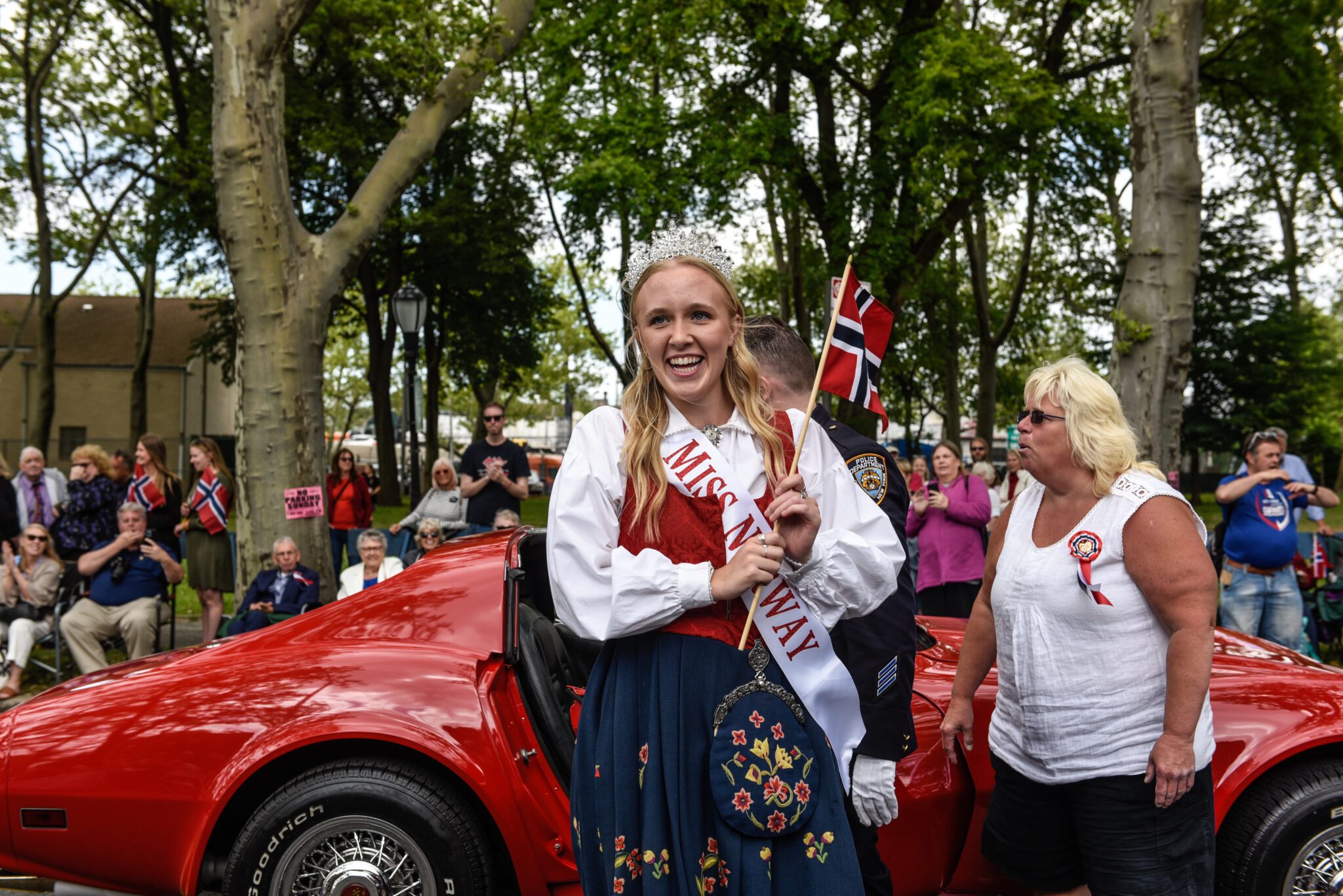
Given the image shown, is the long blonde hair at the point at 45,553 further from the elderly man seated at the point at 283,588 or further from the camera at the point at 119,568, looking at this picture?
the elderly man seated at the point at 283,588

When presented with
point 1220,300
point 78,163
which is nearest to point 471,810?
point 78,163

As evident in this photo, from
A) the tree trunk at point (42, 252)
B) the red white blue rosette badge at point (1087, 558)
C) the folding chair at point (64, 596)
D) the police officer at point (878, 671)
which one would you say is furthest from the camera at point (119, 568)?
the tree trunk at point (42, 252)

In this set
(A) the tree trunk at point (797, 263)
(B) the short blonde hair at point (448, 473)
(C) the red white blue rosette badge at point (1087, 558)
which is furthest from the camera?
(A) the tree trunk at point (797, 263)

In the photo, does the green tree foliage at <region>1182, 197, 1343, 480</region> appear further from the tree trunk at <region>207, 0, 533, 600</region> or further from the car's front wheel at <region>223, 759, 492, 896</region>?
the car's front wheel at <region>223, 759, 492, 896</region>


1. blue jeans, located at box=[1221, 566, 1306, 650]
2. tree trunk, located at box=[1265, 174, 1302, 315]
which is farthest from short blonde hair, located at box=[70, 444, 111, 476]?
tree trunk, located at box=[1265, 174, 1302, 315]

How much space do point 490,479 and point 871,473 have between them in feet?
22.7

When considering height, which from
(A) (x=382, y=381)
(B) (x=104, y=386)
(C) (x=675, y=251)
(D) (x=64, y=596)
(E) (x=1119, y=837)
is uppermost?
(B) (x=104, y=386)

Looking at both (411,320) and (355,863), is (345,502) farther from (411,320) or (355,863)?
(355,863)

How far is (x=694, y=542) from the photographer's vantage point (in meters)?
2.16

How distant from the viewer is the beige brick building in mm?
44531

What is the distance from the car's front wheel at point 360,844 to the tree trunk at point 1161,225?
23.9 ft

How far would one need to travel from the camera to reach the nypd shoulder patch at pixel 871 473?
2934 mm

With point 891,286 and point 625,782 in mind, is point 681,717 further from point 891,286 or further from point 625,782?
point 891,286

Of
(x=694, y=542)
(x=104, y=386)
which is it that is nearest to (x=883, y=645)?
(x=694, y=542)
